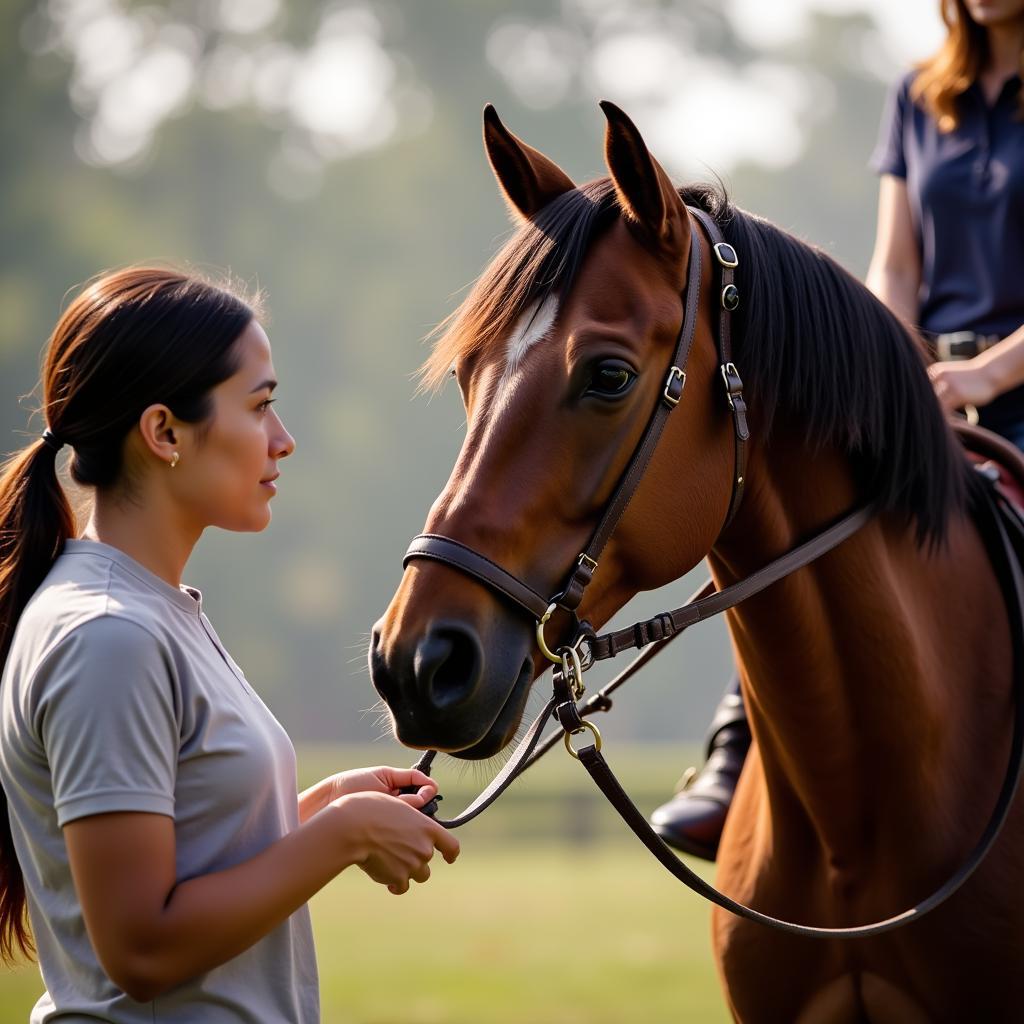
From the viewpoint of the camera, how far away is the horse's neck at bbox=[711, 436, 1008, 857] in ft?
9.53

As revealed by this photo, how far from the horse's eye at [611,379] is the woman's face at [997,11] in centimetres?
228

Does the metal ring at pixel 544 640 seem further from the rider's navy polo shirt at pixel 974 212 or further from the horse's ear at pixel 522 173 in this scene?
the rider's navy polo shirt at pixel 974 212

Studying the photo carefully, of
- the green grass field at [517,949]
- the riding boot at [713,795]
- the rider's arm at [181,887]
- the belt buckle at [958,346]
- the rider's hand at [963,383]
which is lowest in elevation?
the green grass field at [517,949]

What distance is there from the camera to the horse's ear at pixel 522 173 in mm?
3008

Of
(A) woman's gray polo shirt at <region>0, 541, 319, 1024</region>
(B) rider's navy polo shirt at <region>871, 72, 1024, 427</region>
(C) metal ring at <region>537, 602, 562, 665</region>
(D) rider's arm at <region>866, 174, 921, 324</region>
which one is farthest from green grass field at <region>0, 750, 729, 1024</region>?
(A) woman's gray polo shirt at <region>0, 541, 319, 1024</region>

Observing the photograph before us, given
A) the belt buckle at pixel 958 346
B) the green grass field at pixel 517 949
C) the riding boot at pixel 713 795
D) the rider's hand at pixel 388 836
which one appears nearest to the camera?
the rider's hand at pixel 388 836

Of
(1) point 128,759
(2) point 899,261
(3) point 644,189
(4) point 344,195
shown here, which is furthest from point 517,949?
(4) point 344,195

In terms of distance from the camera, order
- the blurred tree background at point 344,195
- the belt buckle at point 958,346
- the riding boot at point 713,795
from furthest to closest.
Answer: the blurred tree background at point 344,195 < the belt buckle at point 958,346 < the riding boot at point 713,795

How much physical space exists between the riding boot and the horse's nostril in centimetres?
156

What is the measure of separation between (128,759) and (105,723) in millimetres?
64

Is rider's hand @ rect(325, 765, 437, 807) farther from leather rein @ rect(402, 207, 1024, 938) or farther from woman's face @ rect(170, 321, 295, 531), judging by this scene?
woman's face @ rect(170, 321, 295, 531)

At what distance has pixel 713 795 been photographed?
390 centimetres

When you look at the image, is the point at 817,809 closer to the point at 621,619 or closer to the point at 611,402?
the point at 611,402

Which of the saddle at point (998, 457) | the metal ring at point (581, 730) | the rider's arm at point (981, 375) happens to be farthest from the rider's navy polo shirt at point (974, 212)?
the metal ring at point (581, 730)
